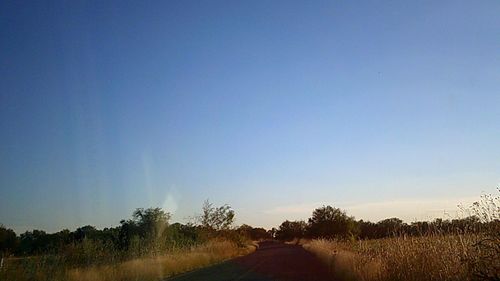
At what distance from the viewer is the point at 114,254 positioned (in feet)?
99.5

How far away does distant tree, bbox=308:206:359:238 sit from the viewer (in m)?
97.4

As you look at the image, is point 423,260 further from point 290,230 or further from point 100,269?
point 290,230

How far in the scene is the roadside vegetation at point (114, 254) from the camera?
73.6ft

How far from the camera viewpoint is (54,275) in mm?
22141

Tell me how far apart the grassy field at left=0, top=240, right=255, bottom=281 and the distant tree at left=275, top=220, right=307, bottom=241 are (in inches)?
4686

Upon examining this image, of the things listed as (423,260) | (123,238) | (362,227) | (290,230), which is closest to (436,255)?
(423,260)

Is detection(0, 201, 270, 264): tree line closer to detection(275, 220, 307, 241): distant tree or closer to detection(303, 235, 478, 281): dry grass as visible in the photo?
detection(303, 235, 478, 281): dry grass

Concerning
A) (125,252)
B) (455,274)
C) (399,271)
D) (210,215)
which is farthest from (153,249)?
(210,215)

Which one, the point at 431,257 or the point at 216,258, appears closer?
the point at 431,257

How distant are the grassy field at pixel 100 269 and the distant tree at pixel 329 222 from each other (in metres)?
60.2

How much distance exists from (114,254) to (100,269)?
408 centimetres

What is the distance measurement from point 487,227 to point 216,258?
41276mm

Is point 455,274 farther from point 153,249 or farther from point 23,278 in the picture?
point 153,249

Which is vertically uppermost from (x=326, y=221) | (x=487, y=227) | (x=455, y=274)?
(x=326, y=221)
